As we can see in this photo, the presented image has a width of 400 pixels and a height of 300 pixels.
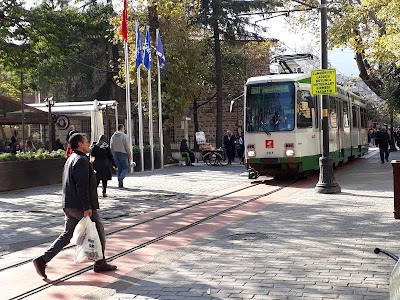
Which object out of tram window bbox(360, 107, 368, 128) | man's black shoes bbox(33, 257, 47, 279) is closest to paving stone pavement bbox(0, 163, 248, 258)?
man's black shoes bbox(33, 257, 47, 279)

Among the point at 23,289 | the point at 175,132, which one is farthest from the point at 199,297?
the point at 175,132

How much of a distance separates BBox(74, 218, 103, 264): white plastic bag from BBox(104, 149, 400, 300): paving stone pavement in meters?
0.49

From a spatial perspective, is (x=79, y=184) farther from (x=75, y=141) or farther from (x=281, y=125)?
(x=281, y=125)

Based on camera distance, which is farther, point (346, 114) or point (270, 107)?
point (346, 114)

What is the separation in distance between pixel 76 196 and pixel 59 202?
317 inches

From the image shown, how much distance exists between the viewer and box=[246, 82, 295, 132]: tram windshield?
18766mm

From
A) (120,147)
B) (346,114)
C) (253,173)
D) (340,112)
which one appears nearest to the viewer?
(120,147)

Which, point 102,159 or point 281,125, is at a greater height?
point 281,125

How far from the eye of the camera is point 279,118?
744 inches

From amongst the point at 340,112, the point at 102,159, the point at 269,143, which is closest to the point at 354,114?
the point at 340,112

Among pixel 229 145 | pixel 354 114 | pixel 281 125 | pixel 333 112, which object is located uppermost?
pixel 354 114

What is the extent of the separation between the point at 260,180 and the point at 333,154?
11.2 feet

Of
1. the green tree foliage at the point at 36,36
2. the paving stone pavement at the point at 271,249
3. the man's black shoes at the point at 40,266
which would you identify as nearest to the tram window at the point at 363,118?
the green tree foliage at the point at 36,36

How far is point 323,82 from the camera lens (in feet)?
50.6
